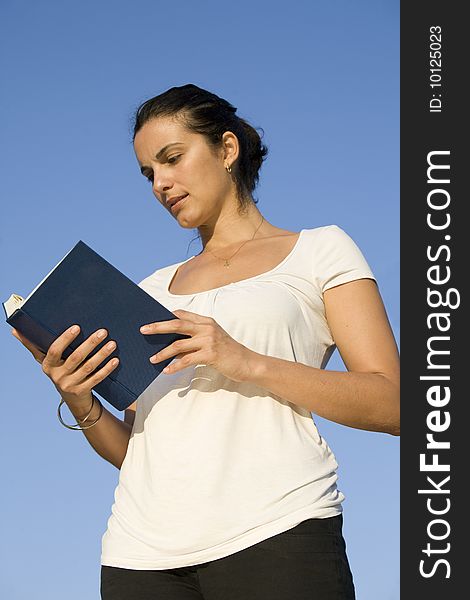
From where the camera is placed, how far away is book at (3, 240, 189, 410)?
89.7 inches

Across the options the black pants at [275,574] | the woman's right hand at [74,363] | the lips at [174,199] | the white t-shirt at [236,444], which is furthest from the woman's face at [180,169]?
the black pants at [275,574]

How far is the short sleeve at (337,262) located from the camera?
253 cm

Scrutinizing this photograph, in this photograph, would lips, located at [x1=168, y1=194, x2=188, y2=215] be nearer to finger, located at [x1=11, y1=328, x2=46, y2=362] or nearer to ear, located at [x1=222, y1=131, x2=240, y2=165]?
ear, located at [x1=222, y1=131, x2=240, y2=165]

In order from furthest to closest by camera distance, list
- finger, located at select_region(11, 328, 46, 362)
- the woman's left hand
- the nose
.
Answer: the nose < finger, located at select_region(11, 328, 46, 362) < the woman's left hand

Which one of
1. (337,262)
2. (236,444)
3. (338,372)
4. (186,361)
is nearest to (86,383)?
(186,361)

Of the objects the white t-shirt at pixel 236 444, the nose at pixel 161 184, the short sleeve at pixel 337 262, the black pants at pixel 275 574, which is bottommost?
the black pants at pixel 275 574

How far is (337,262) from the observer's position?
2551mm

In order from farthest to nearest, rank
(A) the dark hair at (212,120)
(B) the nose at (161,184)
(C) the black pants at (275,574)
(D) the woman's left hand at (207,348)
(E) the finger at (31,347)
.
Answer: (A) the dark hair at (212,120), (B) the nose at (161,184), (E) the finger at (31,347), (D) the woman's left hand at (207,348), (C) the black pants at (275,574)

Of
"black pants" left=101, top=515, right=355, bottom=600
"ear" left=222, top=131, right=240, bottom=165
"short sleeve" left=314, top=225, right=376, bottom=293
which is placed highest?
"ear" left=222, top=131, right=240, bottom=165

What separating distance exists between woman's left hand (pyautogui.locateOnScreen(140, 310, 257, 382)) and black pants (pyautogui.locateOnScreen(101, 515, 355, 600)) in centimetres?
39

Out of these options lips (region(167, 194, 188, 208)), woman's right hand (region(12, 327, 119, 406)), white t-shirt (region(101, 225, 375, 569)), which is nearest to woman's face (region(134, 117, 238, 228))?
lips (region(167, 194, 188, 208))

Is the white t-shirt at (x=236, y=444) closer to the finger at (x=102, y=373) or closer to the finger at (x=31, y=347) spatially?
the finger at (x=102, y=373)

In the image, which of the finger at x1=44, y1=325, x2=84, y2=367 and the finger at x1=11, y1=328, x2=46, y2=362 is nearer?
the finger at x1=44, y1=325, x2=84, y2=367

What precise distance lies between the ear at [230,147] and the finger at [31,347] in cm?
87
